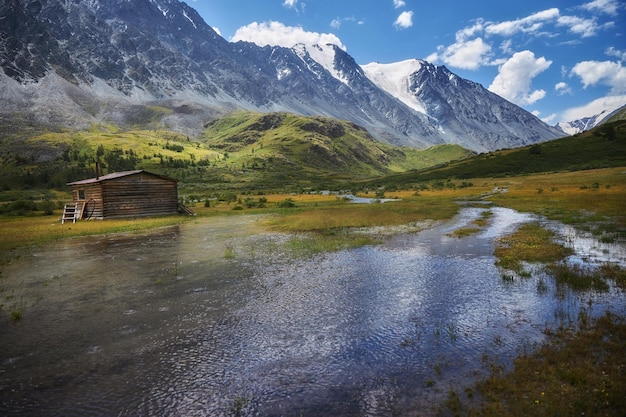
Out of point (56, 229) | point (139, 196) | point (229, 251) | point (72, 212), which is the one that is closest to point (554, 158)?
point (139, 196)

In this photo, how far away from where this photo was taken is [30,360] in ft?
40.1

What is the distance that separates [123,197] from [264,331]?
4886 centimetres

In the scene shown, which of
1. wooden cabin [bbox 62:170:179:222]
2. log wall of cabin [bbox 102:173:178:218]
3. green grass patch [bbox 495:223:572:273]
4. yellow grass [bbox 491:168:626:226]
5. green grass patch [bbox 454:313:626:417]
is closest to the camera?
green grass patch [bbox 454:313:626:417]

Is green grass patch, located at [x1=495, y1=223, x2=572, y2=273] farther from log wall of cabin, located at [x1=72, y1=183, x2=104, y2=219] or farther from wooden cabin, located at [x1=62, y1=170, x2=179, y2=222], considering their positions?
log wall of cabin, located at [x1=72, y1=183, x2=104, y2=219]

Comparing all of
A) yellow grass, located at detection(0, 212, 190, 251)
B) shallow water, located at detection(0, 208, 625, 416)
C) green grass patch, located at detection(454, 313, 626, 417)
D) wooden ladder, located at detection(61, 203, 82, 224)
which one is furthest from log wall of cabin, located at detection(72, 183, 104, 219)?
green grass patch, located at detection(454, 313, 626, 417)

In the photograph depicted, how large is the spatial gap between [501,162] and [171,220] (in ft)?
447

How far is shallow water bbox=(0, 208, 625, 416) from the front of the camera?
9.94m

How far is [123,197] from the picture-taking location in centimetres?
5509

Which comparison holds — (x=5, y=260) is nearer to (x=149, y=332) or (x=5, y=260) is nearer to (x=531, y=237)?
(x=149, y=332)

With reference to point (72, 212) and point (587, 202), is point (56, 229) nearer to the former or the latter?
point (72, 212)

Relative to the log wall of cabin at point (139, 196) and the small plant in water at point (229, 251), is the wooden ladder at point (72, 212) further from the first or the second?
the small plant in water at point (229, 251)

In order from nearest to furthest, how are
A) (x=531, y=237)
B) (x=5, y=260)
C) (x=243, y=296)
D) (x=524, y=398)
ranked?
(x=524, y=398)
(x=243, y=296)
(x=5, y=260)
(x=531, y=237)

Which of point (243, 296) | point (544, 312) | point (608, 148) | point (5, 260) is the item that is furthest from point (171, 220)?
point (608, 148)

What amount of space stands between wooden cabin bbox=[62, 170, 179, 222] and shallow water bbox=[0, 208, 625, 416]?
29.5 meters
